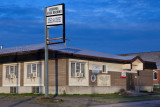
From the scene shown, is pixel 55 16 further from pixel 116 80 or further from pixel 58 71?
pixel 116 80

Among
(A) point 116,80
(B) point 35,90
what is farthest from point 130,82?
(B) point 35,90

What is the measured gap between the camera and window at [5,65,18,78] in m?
30.3

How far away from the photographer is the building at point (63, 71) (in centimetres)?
2730

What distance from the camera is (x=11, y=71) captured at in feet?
101

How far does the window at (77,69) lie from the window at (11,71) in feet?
20.4

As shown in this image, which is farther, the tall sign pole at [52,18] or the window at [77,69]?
the window at [77,69]

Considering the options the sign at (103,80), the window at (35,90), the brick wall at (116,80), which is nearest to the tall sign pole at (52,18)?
the window at (35,90)

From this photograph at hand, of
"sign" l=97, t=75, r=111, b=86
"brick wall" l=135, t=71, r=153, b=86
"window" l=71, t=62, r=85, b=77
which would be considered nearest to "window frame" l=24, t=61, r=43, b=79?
"window" l=71, t=62, r=85, b=77

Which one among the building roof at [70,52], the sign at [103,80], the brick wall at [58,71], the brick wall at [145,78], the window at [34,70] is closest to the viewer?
the brick wall at [58,71]

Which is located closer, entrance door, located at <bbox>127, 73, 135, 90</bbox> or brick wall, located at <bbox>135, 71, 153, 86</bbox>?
entrance door, located at <bbox>127, 73, 135, 90</bbox>

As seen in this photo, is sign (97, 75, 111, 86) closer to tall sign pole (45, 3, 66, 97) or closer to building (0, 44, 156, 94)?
building (0, 44, 156, 94)

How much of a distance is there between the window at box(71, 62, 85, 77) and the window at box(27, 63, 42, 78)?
10.3ft

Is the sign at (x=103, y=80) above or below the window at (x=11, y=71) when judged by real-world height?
below

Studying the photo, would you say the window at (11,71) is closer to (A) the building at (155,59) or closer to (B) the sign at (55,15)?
(B) the sign at (55,15)
